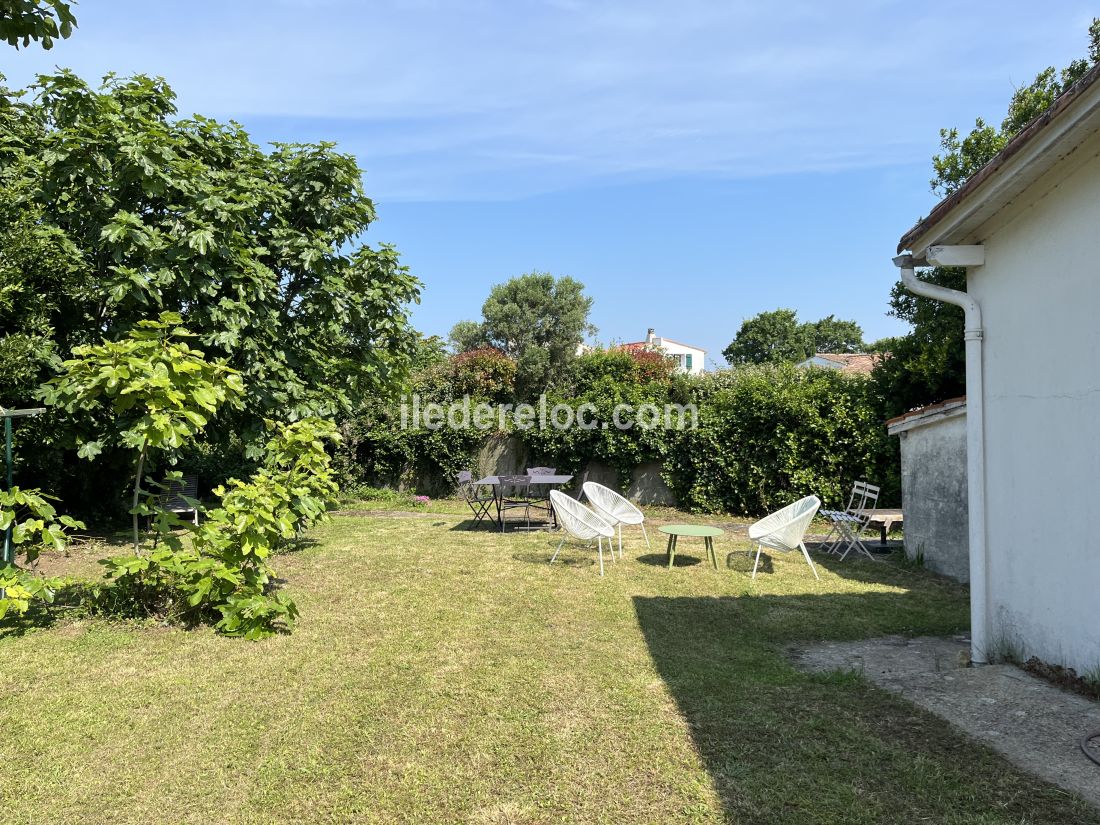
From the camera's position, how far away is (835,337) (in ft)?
212

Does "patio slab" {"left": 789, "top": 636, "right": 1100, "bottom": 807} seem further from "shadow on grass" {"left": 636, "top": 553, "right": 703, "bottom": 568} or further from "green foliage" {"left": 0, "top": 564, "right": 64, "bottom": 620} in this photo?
"green foliage" {"left": 0, "top": 564, "right": 64, "bottom": 620}

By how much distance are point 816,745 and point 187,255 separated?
296 inches

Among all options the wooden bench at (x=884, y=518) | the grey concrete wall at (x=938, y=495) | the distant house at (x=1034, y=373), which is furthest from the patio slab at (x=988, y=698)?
the wooden bench at (x=884, y=518)

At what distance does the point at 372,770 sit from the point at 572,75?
928 cm

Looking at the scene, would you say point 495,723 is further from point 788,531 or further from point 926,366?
point 926,366

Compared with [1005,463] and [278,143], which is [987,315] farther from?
→ [278,143]

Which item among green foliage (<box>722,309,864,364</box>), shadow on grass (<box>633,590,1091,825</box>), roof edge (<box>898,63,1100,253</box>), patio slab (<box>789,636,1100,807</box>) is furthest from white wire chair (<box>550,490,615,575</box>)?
green foliage (<box>722,309,864,364</box>)

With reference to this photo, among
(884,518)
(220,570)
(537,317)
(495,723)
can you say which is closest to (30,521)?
(220,570)

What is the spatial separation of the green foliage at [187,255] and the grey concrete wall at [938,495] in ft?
23.4

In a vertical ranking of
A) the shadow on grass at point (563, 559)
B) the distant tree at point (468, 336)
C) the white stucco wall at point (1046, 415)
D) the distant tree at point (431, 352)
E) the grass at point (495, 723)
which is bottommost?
the grass at point (495, 723)

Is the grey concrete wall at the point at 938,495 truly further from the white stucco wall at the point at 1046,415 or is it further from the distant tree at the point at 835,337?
the distant tree at the point at 835,337

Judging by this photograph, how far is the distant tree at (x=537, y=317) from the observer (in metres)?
32.1

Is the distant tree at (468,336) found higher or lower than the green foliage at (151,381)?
higher

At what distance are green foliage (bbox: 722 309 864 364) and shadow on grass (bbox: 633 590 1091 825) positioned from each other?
5881 cm
